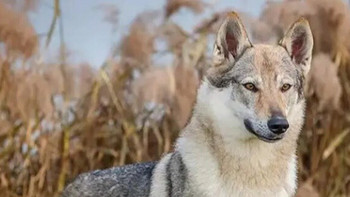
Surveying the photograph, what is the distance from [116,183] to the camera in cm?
530

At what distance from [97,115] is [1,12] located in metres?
1.42

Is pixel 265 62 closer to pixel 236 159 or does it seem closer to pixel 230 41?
pixel 230 41

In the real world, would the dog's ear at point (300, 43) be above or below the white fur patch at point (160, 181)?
above

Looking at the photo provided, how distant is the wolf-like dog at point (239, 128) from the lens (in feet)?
15.4

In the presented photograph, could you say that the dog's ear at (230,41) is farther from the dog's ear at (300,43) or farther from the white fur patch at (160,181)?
the white fur patch at (160,181)

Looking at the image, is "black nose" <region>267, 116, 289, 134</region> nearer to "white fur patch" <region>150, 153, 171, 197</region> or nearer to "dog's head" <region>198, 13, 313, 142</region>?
"dog's head" <region>198, 13, 313, 142</region>

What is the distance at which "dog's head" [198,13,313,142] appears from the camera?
4.64 m

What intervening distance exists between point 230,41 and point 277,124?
633 millimetres

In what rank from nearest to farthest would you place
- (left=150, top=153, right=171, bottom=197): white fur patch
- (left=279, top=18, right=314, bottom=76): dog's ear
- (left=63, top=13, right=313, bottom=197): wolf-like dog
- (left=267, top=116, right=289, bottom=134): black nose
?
(left=267, top=116, right=289, bottom=134): black nose, (left=63, top=13, right=313, bottom=197): wolf-like dog, (left=150, top=153, right=171, bottom=197): white fur patch, (left=279, top=18, right=314, bottom=76): dog's ear

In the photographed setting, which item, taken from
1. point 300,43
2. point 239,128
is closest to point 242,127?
point 239,128

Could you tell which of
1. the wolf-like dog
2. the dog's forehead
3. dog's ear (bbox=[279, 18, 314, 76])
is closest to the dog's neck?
the wolf-like dog

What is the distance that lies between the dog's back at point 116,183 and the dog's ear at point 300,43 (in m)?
1.01

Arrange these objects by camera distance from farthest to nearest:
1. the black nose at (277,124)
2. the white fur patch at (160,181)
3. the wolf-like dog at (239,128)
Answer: the white fur patch at (160,181)
the wolf-like dog at (239,128)
the black nose at (277,124)

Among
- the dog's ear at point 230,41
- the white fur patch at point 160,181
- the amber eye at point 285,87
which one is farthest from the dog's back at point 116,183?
the amber eye at point 285,87
